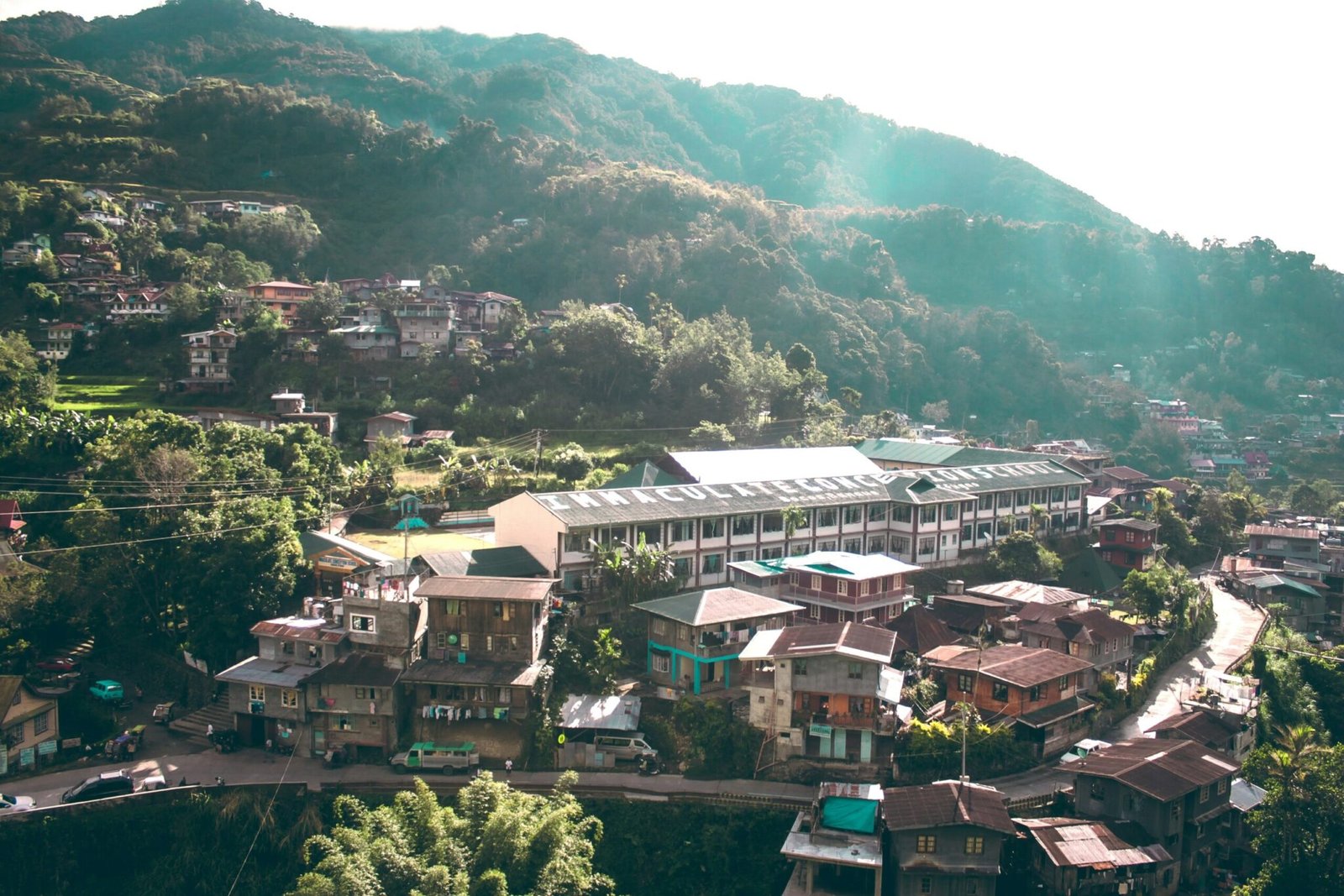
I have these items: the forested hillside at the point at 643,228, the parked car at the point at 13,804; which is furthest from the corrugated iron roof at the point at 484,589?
the forested hillside at the point at 643,228

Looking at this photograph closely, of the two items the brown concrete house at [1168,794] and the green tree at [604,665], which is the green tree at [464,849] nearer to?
the green tree at [604,665]

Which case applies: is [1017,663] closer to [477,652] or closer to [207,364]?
[477,652]

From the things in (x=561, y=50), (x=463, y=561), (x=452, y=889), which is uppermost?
(x=561, y=50)

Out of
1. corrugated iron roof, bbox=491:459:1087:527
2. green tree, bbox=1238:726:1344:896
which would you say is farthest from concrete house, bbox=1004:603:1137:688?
corrugated iron roof, bbox=491:459:1087:527

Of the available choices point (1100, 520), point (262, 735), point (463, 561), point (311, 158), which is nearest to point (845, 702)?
point (463, 561)

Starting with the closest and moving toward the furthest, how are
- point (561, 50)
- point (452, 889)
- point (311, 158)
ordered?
1. point (452, 889)
2. point (311, 158)
3. point (561, 50)

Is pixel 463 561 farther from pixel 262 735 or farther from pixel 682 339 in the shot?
pixel 682 339

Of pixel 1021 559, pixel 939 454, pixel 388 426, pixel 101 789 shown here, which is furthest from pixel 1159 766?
pixel 388 426
